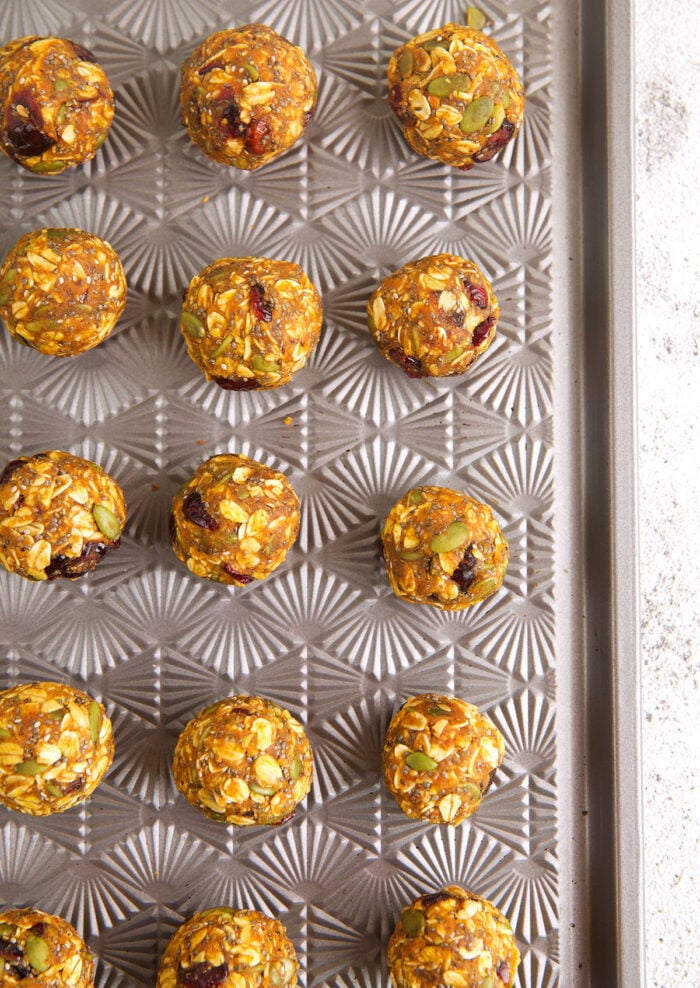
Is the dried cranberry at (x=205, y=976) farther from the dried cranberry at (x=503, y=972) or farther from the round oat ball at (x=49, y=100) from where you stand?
the round oat ball at (x=49, y=100)

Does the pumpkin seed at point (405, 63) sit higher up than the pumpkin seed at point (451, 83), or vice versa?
the pumpkin seed at point (405, 63)

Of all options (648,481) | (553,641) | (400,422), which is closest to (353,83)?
(400,422)

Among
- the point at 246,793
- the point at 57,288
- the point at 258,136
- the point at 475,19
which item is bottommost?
the point at 246,793

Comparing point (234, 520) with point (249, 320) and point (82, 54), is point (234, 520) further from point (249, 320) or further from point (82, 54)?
point (82, 54)

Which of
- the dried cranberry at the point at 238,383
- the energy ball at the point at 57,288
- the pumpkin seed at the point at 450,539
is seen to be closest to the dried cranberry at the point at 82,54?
the energy ball at the point at 57,288

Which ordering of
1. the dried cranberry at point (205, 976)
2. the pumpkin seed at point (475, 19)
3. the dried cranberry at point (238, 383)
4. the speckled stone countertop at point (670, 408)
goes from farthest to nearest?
1. the speckled stone countertop at point (670, 408)
2. the pumpkin seed at point (475, 19)
3. the dried cranberry at point (238, 383)
4. the dried cranberry at point (205, 976)

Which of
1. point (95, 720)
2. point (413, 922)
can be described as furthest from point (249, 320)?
point (413, 922)

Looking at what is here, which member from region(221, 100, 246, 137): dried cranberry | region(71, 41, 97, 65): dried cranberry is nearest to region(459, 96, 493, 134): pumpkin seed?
region(221, 100, 246, 137): dried cranberry
